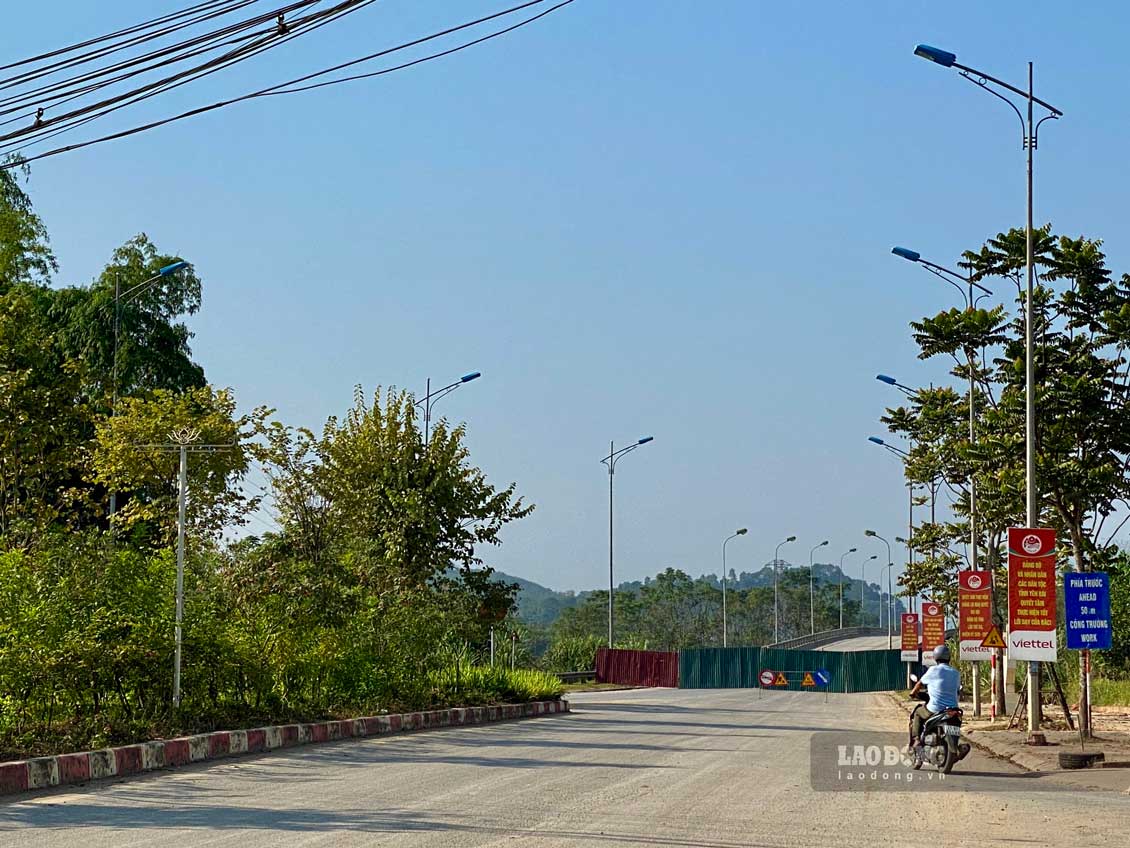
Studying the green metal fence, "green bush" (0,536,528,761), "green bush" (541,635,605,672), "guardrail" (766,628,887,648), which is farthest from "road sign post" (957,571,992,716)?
"guardrail" (766,628,887,648)

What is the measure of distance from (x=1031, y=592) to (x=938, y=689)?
14.4ft

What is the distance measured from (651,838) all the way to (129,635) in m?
9.86

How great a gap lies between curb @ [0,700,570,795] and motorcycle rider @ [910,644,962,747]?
344 inches

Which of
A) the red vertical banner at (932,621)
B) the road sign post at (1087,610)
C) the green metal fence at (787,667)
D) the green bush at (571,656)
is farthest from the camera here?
the green metal fence at (787,667)

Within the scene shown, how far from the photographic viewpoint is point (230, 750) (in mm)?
18688

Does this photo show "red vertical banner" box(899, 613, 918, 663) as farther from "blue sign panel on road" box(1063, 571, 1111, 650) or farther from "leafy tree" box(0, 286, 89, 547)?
"leafy tree" box(0, 286, 89, 547)

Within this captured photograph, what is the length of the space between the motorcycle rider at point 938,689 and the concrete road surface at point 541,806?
36.2 inches

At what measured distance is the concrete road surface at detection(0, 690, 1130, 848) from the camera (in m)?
11.2

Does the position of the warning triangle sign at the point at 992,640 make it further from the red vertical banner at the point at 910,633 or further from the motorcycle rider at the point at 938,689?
the red vertical banner at the point at 910,633

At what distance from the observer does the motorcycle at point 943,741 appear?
17734mm

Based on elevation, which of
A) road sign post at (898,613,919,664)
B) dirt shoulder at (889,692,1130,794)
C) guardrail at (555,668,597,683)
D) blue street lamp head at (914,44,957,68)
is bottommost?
guardrail at (555,668,597,683)

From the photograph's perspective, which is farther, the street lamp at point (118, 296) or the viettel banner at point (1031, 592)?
the street lamp at point (118, 296)

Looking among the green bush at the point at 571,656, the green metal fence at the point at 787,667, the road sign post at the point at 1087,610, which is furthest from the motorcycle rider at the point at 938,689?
the green metal fence at the point at 787,667

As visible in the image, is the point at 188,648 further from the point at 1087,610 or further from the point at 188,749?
the point at 1087,610
